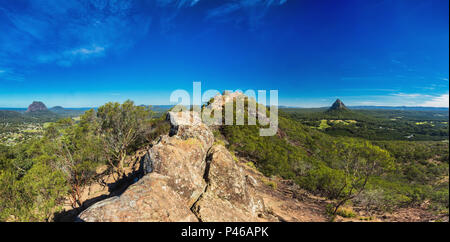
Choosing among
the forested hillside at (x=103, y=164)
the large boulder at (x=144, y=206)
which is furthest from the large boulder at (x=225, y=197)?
the forested hillside at (x=103, y=164)

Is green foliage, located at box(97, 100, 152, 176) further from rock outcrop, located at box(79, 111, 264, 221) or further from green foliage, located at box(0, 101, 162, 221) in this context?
rock outcrop, located at box(79, 111, 264, 221)

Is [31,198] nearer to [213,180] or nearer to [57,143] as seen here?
[57,143]

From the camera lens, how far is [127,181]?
45.9 feet

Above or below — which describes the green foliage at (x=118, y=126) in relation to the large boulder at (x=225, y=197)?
above

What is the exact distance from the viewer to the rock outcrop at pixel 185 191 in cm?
572

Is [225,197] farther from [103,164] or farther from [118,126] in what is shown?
[103,164]

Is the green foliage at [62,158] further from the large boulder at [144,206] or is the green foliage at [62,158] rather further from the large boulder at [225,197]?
the large boulder at [225,197]

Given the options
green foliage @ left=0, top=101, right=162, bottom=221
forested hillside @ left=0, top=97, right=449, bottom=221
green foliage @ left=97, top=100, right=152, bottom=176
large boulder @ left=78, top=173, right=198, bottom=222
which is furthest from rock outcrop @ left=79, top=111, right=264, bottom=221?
green foliage @ left=97, top=100, right=152, bottom=176

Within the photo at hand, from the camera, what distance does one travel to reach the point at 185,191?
26.9ft

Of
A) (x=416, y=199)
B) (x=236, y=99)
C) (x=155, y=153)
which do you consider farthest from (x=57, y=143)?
(x=236, y=99)

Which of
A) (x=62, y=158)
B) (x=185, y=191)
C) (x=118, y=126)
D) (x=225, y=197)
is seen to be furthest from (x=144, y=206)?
(x=118, y=126)

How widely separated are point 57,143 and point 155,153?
31.6ft

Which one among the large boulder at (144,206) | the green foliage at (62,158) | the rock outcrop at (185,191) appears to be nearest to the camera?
the large boulder at (144,206)

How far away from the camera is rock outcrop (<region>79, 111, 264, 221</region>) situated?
225 inches
